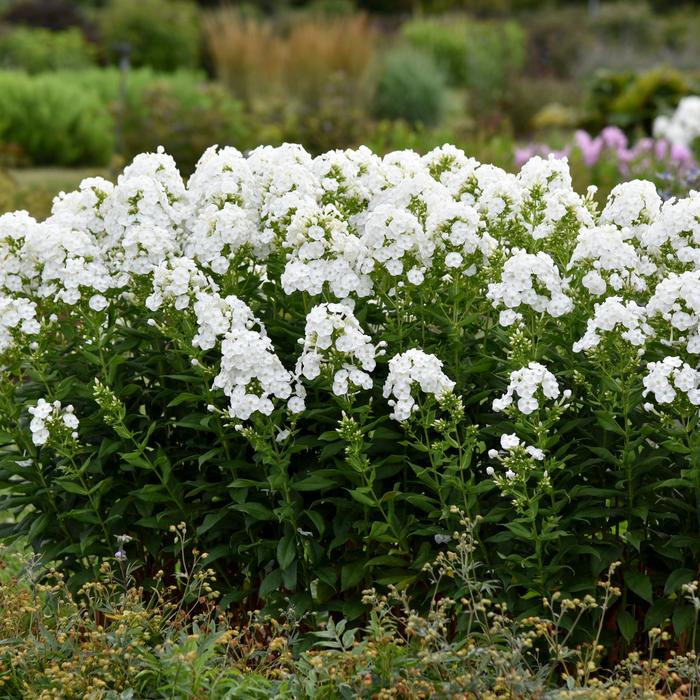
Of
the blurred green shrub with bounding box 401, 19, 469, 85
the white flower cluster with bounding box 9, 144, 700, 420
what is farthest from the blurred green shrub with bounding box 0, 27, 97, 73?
the white flower cluster with bounding box 9, 144, 700, 420

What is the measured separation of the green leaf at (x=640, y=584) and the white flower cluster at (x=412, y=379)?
0.84 meters

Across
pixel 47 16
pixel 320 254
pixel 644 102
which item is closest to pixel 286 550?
pixel 320 254

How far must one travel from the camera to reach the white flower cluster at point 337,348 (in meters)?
3.46

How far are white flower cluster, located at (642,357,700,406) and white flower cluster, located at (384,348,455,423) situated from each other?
0.58 metres

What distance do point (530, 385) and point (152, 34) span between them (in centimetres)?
2061

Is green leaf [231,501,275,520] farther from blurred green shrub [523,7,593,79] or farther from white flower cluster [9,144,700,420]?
blurred green shrub [523,7,593,79]

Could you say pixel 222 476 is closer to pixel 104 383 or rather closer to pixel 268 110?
pixel 104 383

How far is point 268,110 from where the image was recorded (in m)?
15.2

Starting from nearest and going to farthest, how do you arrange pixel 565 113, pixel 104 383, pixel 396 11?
pixel 104 383
pixel 565 113
pixel 396 11

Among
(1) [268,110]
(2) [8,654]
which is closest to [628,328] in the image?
(2) [8,654]

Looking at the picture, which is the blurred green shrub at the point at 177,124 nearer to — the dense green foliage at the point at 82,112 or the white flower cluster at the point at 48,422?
the dense green foliage at the point at 82,112

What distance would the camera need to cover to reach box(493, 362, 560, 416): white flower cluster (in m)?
3.38

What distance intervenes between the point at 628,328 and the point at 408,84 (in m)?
16.0

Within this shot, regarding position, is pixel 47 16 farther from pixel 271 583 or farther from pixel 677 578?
pixel 677 578
